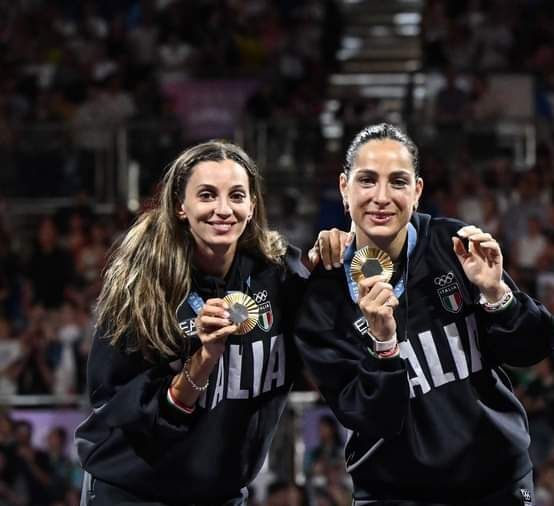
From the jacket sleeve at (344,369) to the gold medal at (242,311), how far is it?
0.66 feet

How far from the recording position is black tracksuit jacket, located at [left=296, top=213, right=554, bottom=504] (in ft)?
11.5

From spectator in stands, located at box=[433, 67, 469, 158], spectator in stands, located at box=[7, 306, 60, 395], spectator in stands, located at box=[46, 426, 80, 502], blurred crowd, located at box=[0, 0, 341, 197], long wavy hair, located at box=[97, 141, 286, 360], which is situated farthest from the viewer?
blurred crowd, located at box=[0, 0, 341, 197]

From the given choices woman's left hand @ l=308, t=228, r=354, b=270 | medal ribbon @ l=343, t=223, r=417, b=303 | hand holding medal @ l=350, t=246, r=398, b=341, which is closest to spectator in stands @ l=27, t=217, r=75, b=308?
woman's left hand @ l=308, t=228, r=354, b=270

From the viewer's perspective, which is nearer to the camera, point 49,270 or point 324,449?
point 324,449

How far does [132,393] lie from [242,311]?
497mm

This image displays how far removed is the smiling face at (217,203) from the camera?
3758 millimetres

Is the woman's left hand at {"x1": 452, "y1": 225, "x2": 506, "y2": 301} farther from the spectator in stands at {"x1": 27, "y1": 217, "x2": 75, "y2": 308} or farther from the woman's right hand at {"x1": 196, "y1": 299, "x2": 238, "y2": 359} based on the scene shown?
the spectator in stands at {"x1": 27, "y1": 217, "x2": 75, "y2": 308}

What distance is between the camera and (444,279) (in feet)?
12.1

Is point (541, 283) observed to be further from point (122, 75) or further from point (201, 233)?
point (122, 75)

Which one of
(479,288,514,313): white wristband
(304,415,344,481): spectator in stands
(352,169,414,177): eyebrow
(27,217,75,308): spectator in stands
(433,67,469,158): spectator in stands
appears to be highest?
(433,67,469,158): spectator in stands

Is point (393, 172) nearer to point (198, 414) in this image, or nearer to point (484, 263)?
point (484, 263)

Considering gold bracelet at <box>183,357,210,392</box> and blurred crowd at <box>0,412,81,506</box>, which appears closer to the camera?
gold bracelet at <box>183,357,210,392</box>

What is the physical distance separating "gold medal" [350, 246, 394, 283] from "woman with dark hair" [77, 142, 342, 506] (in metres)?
0.35

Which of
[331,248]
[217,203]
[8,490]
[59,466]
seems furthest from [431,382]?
[8,490]
